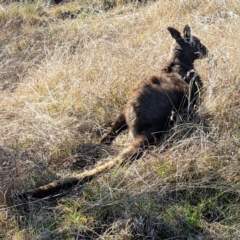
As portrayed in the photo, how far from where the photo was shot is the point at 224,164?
4.32m

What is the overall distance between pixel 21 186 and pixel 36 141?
2.22ft

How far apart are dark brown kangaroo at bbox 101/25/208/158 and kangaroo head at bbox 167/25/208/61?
13.7 inches

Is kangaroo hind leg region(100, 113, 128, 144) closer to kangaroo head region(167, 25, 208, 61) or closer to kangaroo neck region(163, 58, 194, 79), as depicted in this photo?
kangaroo neck region(163, 58, 194, 79)

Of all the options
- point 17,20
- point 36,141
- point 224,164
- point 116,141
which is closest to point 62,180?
point 36,141

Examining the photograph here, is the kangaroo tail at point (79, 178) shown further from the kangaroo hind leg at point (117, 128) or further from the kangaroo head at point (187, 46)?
the kangaroo head at point (187, 46)

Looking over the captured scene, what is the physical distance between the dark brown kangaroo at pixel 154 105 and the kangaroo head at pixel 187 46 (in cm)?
35

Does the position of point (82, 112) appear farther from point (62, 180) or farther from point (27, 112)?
point (62, 180)

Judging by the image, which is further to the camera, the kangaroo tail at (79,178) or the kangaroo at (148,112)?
the kangaroo at (148,112)

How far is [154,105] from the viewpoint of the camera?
4.92 m

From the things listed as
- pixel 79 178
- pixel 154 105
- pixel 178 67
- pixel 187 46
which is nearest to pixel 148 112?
pixel 154 105

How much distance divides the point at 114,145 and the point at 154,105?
60 cm

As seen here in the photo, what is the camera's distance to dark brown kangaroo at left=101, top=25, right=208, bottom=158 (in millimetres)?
4812

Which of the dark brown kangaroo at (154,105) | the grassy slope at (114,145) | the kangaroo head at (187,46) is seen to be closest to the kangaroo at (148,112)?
the dark brown kangaroo at (154,105)

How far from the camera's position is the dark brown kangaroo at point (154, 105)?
4.81 meters
